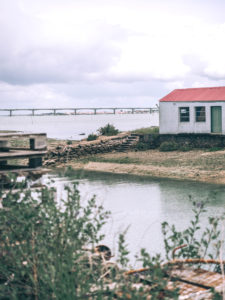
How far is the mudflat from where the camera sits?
83.9 ft

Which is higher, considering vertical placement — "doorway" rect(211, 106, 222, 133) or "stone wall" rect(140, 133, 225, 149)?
"doorway" rect(211, 106, 222, 133)

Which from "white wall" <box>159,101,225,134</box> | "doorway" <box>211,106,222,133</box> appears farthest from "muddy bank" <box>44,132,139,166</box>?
"doorway" <box>211,106,222,133</box>

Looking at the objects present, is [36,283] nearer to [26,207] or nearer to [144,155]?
[26,207]

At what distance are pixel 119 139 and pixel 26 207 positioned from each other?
3027 cm

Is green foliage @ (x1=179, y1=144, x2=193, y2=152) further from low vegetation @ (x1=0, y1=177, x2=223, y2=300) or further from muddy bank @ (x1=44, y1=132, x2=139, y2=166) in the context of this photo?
low vegetation @ (x1=0, y1=177, x2=223, y2=300)

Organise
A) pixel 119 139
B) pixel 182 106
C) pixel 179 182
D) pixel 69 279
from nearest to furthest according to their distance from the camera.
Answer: pixel 69 279 → pixel 179 182 → pixel 182 106 → pixel 119 139

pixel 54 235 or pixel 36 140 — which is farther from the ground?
pixel 36 140

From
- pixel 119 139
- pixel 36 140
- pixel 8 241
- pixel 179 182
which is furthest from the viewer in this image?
pixel 119 139

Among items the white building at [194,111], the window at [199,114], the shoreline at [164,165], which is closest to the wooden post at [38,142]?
the shoreline at [164,165]

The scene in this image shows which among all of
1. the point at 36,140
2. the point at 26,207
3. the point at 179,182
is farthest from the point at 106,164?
the point at 26,207

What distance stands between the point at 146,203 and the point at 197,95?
1754 centimetres

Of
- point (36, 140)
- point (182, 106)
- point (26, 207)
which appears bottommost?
point (26, 207)

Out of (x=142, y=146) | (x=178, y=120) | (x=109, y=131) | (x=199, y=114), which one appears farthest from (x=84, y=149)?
(x=199, y=114)

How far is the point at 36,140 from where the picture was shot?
26.2 feet
